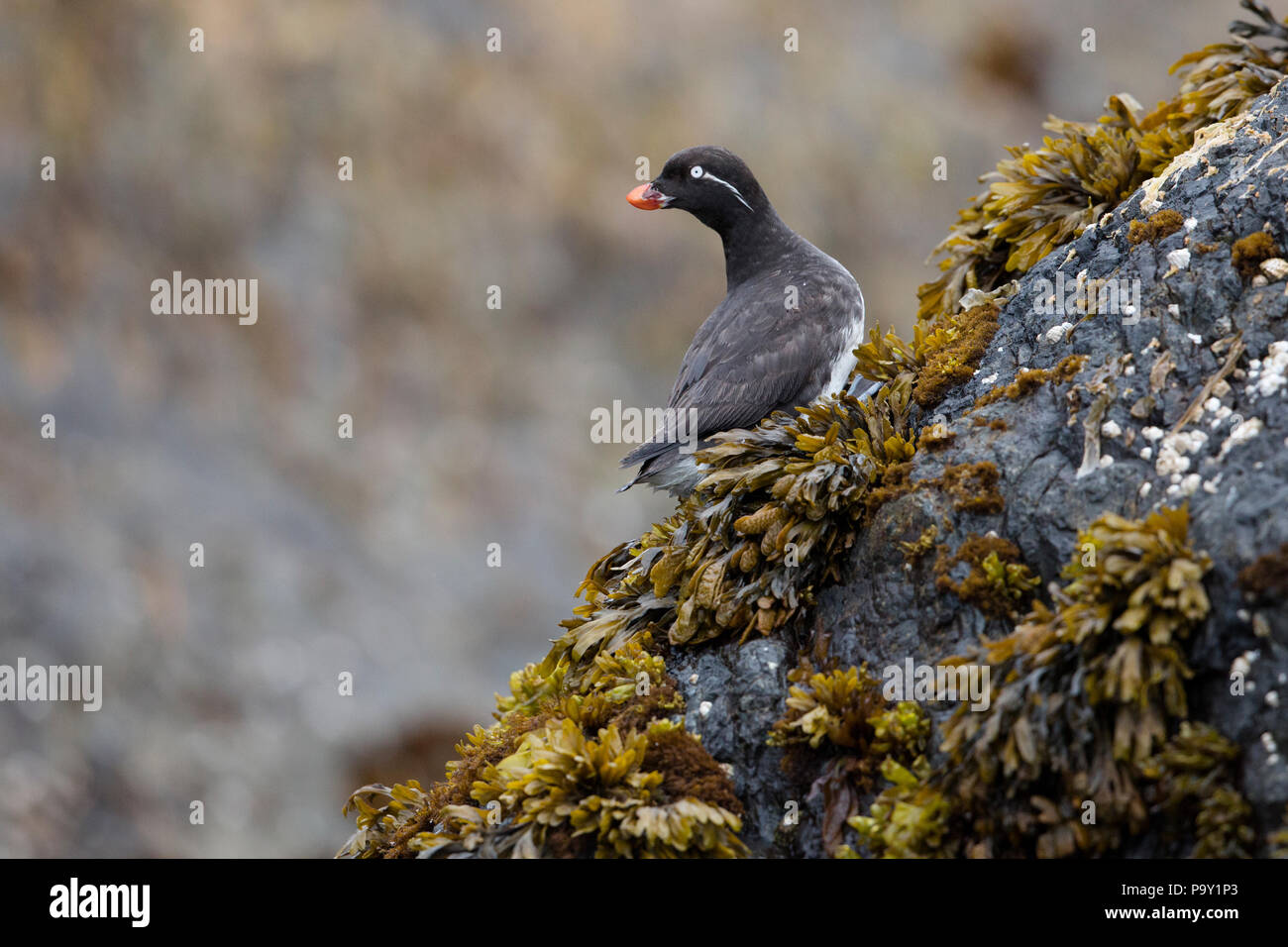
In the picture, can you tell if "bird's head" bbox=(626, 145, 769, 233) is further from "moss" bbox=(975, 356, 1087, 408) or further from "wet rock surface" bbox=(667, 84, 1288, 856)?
"moss" bbox=(975, 356, 1087, 408)

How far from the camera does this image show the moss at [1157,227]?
4.77 meters

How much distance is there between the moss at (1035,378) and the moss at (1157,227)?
758 mm

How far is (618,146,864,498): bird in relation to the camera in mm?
6469

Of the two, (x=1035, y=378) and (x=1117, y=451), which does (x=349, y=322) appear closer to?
(x=1035, y=378)

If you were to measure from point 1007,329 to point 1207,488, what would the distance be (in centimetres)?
179

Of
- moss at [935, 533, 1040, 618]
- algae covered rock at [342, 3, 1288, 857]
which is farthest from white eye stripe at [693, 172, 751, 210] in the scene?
moss at [935, 533, 1040, 618]

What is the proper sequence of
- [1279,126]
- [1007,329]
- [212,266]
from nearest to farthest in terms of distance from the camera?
[1279,126], [1007,329], [212,266]

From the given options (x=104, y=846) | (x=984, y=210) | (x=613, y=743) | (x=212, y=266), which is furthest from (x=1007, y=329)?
(x=212, y=266)

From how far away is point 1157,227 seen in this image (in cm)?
482

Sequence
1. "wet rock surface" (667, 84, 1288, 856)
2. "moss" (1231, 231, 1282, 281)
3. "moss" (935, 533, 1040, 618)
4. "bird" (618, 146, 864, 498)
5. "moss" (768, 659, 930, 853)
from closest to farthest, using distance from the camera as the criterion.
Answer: "wet rock surface" (667, 84, 1288, 856) → "moss" (768, 659, 930, 853) → "moss" (935, 533, 1040, 618) → "moss" (1231, 231, 1282, 281) → "bird" (618, 146, 864, 498)

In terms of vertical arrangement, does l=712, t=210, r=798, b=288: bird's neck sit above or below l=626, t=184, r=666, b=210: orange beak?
below

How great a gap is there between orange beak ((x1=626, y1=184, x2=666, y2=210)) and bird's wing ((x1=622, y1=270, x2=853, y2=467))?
0.99 metres

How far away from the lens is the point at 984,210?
6.42m
